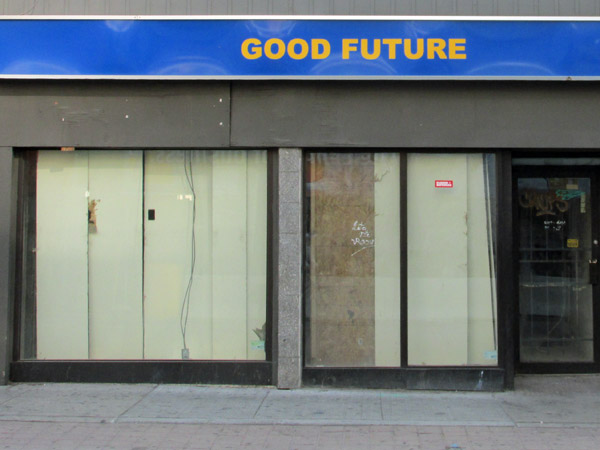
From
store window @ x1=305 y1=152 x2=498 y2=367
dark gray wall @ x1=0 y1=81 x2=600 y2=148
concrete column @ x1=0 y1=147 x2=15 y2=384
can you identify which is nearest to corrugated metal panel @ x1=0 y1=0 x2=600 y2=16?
dark gray wall @ x1=0 y1=81 x2=600 y2=148

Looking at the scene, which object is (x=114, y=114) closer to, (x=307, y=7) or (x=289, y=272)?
(x=307, y=7)

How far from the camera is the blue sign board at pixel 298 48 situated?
675 centimetres

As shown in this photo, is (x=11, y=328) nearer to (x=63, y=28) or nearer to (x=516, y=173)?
(x=63, y=28)

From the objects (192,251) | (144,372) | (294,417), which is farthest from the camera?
(192,251)

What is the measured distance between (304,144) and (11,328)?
12.8ft

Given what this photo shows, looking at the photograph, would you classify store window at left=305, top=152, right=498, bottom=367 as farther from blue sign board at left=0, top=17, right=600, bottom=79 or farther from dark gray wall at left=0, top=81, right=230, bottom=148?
dark gray wall at left=0, top=81, right=230, bottom=148

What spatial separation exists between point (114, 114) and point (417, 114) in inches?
132

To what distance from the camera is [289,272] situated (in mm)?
7074

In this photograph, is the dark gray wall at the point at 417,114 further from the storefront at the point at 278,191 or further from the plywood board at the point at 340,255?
the plywood board at the point at 340,255

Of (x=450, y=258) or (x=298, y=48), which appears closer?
(x=298, y=48)

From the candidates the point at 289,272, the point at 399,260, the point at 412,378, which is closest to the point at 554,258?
the point at 399,260

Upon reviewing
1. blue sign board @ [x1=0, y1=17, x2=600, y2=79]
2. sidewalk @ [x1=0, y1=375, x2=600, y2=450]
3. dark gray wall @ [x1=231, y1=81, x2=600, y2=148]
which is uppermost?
blue sign board @ [x1=0, y1=17, x2=600, y2=79]

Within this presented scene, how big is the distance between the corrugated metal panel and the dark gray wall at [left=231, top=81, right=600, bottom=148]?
77 centimetres

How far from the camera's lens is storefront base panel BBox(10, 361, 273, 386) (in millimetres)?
7160
